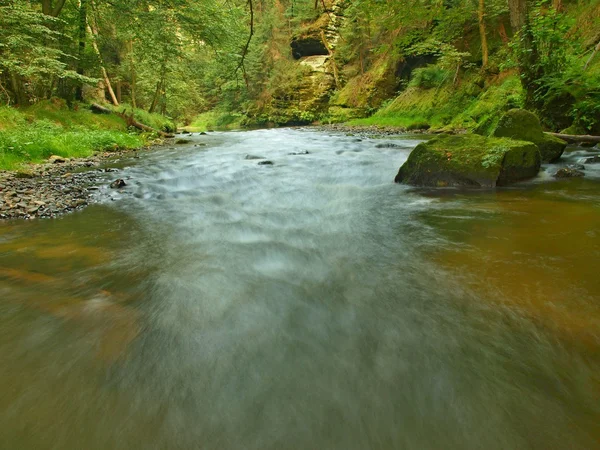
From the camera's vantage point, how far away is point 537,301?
1973 millimetres

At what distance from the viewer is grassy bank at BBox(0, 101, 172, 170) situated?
7.30 meters

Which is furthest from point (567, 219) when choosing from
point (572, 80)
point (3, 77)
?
point (3, 77)

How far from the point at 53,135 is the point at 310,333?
1051cm

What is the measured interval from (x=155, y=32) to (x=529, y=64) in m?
10.5

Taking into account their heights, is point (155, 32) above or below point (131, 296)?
above

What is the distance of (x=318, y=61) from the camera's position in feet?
95.5

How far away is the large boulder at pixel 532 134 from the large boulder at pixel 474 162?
106cm

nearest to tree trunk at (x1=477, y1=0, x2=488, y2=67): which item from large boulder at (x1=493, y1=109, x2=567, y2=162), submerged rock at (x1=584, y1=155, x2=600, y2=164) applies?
large boulder at (x1=493, y1=109, x2=567, y2=162)

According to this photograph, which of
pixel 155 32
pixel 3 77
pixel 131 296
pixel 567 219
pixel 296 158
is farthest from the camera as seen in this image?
pixel 3 77

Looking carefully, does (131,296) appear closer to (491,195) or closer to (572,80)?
(491,195)

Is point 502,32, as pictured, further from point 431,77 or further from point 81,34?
point 81,34

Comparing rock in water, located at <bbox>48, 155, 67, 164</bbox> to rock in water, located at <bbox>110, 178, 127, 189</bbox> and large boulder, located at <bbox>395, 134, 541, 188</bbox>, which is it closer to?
rock in water, located at <bbox>110, 178, 127, 189</bbox>

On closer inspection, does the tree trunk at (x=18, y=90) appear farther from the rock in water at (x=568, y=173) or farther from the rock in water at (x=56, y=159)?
the rock in water at (x=568, y=173)

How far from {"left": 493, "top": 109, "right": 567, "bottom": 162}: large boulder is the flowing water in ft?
7.90
